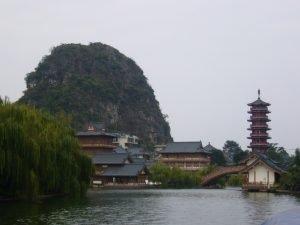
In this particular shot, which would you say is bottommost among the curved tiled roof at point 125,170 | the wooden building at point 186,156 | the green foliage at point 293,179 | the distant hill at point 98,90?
the green foliage at point 293,179

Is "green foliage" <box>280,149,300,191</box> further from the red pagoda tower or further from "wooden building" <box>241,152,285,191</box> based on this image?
the red pagoda tower

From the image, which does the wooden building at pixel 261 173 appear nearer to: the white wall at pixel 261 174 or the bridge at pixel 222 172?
the white wall at pixel 261 174

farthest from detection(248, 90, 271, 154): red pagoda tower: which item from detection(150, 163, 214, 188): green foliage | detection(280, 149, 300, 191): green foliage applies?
detection(280, 149, 300, 191): green foliage

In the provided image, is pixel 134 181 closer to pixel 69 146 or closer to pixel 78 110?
pixel 69 146

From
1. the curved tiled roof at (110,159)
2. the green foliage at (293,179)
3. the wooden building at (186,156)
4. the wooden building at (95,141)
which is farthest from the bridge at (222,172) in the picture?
the wooden building at (95,141)

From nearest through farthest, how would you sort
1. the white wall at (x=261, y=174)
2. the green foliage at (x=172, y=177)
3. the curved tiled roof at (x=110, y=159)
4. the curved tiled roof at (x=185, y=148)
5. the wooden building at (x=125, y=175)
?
the white wall at (x=261, y=174)
the wooden building at (x=125, y=175)
the green foliage at (x=172, y=177)
the curved tiled roof at (x=110, y=159)
the curved tiled roof at (x=185, y=148)

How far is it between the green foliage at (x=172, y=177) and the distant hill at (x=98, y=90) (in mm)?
37834

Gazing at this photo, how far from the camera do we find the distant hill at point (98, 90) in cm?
10731

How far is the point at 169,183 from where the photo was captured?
65438mm

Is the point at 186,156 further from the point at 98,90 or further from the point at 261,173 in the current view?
the point at 98,90

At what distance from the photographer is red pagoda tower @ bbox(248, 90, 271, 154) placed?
72.9 meters

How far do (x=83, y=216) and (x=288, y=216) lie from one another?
14218mm

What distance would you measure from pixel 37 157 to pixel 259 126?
50457 mm

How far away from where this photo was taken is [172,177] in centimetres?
6550
